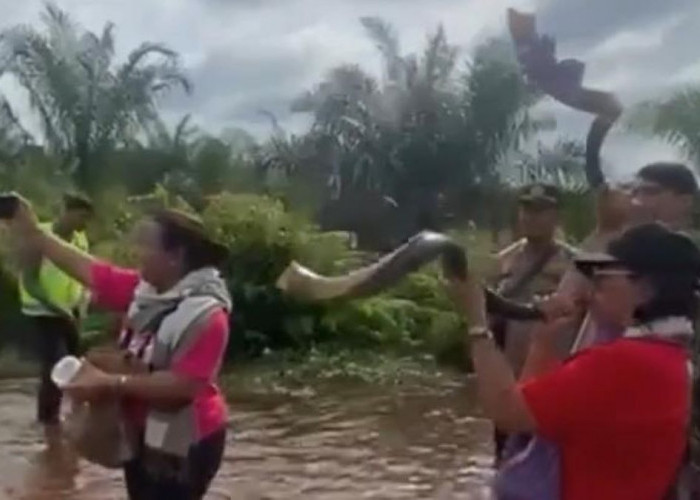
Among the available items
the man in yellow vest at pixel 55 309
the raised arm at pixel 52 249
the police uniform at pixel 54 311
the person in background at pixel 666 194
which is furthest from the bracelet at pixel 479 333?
the police uniform at pixel 54 311

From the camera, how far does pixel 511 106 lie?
95.2 feet

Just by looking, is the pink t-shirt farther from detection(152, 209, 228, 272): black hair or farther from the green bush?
the green bush

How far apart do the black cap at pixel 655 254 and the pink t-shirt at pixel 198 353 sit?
175cm

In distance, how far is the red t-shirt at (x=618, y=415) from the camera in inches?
134

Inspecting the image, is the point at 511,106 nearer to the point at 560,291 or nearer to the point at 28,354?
the point at 28,354

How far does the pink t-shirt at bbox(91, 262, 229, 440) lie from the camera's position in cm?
498

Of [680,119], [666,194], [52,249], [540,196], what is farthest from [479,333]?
[680,119]

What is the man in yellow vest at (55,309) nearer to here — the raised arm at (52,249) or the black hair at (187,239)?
the raised arm at (52,249)

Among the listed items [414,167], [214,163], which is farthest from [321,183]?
[214,163]

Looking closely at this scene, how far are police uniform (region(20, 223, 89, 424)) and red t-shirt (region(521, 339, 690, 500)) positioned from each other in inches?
266

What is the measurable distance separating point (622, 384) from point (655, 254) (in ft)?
0.97

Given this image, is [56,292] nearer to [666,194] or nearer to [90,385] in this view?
[90,385]

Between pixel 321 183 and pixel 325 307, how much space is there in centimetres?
1338

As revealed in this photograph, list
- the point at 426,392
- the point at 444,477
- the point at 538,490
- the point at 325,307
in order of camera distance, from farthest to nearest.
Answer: the point at 325,307 < the point at 426,392 < the point at 444,477 < the point at 538,490
